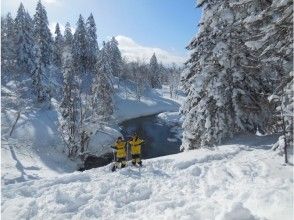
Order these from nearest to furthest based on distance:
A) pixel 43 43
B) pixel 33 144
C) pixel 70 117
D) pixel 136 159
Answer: pixel 136 159, pixel 70 117, pixel 33 144, pixel 43 43

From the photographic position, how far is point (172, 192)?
45.0 ft

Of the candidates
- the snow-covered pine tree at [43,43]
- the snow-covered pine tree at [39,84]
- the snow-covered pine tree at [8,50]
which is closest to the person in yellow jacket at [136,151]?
the snow-covered pine tree at [8,50]

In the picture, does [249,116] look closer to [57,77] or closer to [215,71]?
[215,71]

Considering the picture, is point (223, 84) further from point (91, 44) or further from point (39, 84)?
point (91, 44)

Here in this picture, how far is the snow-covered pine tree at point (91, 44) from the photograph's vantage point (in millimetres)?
79875

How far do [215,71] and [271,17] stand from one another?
671 cm

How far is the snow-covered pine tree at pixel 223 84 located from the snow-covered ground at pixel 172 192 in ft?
11.8

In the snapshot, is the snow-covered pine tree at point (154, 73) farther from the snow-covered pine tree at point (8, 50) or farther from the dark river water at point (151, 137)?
the snow-covered pine tree at point (8, 50)

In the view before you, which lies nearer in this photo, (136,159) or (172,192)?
(172,192)

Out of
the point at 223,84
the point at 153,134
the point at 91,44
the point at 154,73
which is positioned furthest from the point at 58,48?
the point at 223,84

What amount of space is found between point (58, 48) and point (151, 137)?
133ft

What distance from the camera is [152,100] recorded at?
99.4m

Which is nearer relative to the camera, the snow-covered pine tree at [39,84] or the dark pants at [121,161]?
the dark pants at [121,161]

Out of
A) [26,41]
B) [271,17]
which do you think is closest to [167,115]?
[26,41]
